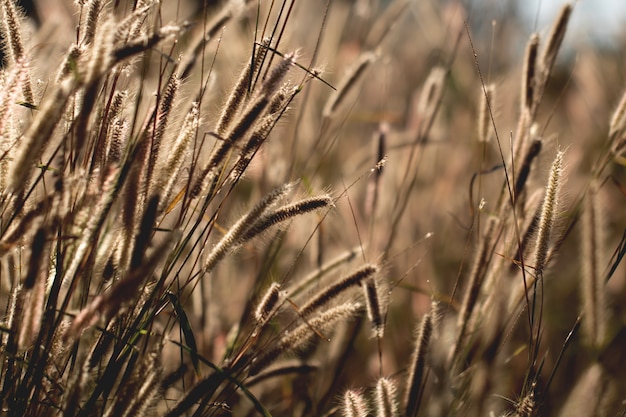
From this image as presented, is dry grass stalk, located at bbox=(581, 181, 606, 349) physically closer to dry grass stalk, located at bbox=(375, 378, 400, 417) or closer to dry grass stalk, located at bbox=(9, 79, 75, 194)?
dry grass stalk, located at bbox=(375, 378, 400, 417)

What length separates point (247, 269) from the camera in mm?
2895

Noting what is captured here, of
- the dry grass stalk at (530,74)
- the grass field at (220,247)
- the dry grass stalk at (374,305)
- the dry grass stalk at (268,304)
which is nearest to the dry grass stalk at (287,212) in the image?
the grass field at (220,247)

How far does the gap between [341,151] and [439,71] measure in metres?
1.48

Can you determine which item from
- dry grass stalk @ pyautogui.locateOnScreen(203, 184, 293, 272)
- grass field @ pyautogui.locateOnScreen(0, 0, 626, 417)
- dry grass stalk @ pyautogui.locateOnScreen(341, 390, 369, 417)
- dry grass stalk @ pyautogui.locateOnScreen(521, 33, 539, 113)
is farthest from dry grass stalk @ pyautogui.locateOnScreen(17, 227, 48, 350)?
dry grass stalk @ pyautogui.locateOnScreen(521, 33, 539, 113)

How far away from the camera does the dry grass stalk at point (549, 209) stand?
1.14 meters

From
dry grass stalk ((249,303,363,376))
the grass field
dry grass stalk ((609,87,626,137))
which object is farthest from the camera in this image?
dry grass stalk ((609,87,626,137))

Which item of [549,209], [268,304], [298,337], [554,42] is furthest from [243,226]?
[554,42]

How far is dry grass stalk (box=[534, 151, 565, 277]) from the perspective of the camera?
114 cm

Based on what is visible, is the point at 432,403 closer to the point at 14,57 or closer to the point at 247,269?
the point at 14,57

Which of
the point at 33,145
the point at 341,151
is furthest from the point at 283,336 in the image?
the point at 341,151

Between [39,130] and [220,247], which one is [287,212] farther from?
[39,130]

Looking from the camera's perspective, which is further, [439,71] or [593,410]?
[439,71]

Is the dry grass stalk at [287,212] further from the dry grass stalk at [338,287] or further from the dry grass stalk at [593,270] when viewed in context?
the dry grass stalk at [593,270]

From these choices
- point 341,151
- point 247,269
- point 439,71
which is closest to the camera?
point 439,71
